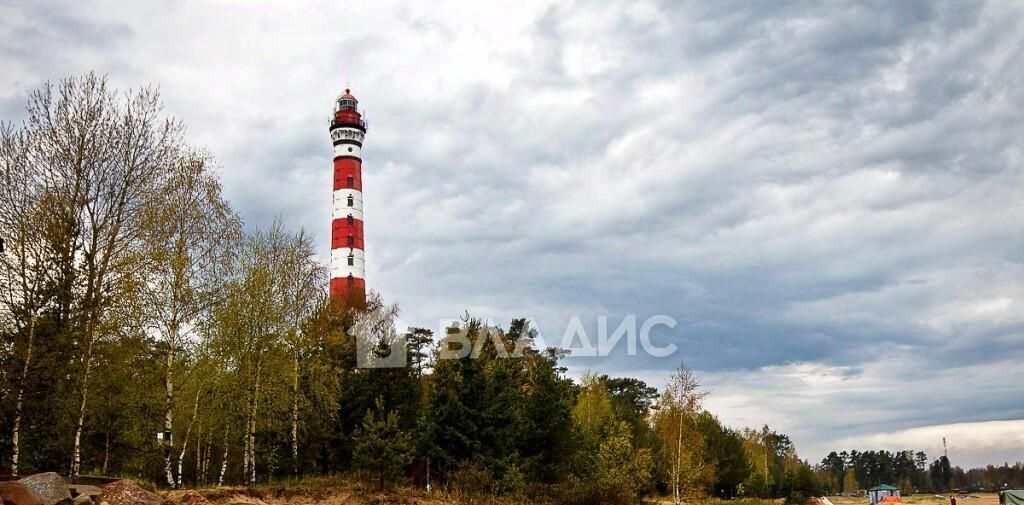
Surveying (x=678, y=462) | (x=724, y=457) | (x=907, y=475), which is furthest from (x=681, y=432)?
(x=907, y=475)

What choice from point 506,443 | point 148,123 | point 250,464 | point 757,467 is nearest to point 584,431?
point 506,443

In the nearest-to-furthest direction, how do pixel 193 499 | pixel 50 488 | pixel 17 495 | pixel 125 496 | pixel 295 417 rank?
pixel 17 495
pixel 50 488
pixel 125 496
pixel 193 499
pixel 295 417

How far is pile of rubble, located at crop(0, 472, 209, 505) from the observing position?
16359 millimetres

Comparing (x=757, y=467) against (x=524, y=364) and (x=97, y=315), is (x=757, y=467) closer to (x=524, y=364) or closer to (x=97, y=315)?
(x=524, y=364)

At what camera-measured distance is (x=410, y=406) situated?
124ft

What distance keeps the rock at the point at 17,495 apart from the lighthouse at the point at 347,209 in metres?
31.9

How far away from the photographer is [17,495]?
16.3 m

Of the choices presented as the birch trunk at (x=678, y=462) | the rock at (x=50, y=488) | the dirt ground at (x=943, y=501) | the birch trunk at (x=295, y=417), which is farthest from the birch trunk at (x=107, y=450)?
the dirt ground at (x=943, y=501)

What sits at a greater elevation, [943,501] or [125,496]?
[125,496]

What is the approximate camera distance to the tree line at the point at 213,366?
2338 centimetres

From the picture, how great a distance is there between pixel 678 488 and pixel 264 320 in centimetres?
2750

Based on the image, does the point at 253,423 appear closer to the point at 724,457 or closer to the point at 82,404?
the point at 82,404

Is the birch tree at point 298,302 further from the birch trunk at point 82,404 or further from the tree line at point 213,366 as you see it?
the birch trunk at point 82,404

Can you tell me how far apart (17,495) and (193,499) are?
19.2 ft
